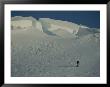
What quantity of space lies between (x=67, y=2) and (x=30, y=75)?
0.38 m

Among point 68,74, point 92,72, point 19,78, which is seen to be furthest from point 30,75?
point 92,72

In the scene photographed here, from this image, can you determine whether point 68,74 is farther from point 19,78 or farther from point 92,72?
point 19,78

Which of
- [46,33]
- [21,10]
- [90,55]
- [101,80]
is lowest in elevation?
[101,80]

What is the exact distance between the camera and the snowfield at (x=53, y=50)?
1.55 meters

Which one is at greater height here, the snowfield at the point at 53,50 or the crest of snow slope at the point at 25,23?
the crest of snow slope at the point at 25,23

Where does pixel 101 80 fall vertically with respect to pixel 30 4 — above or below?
below

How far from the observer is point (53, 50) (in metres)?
1.56

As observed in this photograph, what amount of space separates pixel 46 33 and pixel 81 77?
26 cm

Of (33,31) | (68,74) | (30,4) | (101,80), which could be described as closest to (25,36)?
(33,31)

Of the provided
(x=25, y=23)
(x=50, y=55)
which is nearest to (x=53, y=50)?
(x=50, y=55)

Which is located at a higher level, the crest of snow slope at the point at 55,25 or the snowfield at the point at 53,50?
the crest of snow slope at the point at 55,25

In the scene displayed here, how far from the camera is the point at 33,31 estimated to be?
1.56 meters

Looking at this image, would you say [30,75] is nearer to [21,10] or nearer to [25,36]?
[25,36]

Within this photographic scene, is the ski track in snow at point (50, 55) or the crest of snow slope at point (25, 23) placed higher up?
the crest of snow slope at point (25, 23)
